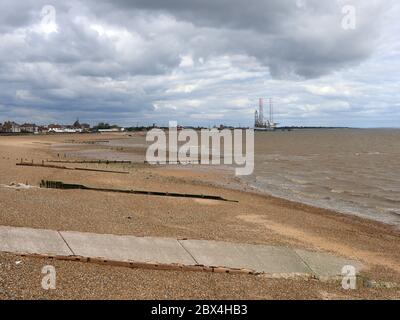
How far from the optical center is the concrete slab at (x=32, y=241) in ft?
26.3

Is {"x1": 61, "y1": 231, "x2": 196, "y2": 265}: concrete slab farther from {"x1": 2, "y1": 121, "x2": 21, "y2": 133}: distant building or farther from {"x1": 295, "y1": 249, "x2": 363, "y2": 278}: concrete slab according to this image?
{"x1": 2, "y1": 121, "x2": 21, "y2": 133}: distant building

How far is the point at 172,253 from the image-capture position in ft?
28.9

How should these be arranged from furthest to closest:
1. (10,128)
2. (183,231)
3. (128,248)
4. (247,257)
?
(10,128) → (183,231) → (247,257) → (128,248)

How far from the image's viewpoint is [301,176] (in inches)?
1358

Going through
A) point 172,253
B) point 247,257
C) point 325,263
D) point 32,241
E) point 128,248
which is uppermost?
point 32,241

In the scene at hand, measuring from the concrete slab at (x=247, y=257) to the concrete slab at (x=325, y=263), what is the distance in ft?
0.57

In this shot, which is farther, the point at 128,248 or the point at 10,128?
the point at 10,128

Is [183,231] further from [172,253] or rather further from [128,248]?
[128,248]

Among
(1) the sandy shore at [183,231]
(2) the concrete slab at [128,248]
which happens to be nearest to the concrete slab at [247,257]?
(2) the concrete slab at [128,248]

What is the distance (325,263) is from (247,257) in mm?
Result: 1644

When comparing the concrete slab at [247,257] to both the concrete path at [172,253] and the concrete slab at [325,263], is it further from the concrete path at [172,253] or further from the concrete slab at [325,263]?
the concrete slab at [325,263]

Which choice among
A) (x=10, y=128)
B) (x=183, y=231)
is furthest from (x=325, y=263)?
(x=10, y=128)

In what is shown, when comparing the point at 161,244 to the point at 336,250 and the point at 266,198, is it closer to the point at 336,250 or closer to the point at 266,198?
the point at 336,250

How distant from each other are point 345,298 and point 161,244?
3.64 m
